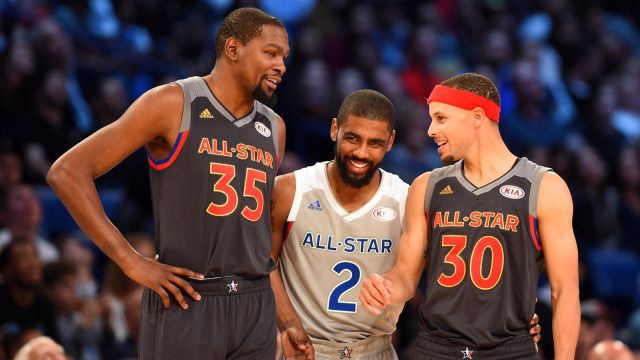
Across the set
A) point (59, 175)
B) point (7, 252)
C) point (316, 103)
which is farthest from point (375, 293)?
point (316, 103)

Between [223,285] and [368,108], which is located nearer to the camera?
[223,285]

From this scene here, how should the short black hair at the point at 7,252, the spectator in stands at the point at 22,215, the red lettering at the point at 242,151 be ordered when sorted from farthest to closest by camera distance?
1. the spectator in stands at the point at 22,215
2. the short black hair at the point at 7,252
3. the red lettering at the point at 242,151

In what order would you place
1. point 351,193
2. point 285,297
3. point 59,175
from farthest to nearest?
point 351,193
point 285,297
point 59,175

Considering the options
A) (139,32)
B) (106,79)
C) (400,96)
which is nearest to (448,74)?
(400,96)

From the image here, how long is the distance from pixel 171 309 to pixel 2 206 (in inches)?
148

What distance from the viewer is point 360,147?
415 centimetres

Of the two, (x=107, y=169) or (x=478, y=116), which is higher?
(x=478, y=116)

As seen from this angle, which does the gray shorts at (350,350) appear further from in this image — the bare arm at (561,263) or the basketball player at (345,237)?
Result: the bare arm at (561,263)

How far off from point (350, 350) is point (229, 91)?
1.55 metres

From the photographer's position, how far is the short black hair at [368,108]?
4.18 m

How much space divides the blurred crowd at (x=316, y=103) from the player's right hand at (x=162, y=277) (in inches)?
97.2

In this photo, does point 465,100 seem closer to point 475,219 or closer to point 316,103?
point 475,219

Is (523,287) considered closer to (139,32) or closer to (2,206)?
(2,206)

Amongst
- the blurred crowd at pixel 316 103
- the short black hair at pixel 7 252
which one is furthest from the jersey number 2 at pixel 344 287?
the short black hair at pixel 7 252
